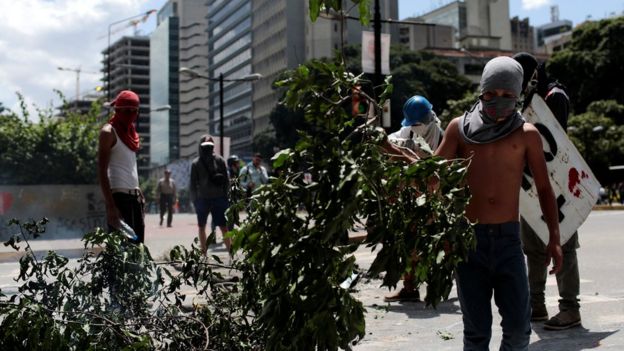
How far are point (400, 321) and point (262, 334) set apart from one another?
313cm

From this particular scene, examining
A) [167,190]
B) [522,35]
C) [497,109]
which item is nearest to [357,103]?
[497,109]

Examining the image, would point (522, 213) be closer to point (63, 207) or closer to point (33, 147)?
point (63, 207)

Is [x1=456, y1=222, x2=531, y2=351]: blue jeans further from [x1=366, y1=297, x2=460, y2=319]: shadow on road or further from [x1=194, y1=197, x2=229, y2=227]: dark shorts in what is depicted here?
[x1=194, y1=197, x2=229, y2=227]: dark shorts

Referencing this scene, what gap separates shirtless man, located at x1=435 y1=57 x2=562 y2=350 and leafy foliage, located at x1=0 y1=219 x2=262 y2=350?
1.04 m

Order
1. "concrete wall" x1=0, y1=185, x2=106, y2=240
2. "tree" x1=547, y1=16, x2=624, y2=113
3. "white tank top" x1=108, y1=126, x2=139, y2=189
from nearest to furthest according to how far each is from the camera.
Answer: "white tank top" x1=108, y1=126, x2=139, y2=189 < "concrete wall" x1=0, y1=185, x2=106, y2=240 < "tree" x1=547, y1=16, x2=624, y2=113

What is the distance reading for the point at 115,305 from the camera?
158 inches

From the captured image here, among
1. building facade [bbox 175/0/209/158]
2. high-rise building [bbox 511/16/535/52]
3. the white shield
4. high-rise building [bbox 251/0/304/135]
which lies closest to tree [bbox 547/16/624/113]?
high-rise building [bbox 251/0/304/135]

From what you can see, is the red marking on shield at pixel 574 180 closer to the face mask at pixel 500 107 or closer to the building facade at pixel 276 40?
the face mask at pixel 500 107

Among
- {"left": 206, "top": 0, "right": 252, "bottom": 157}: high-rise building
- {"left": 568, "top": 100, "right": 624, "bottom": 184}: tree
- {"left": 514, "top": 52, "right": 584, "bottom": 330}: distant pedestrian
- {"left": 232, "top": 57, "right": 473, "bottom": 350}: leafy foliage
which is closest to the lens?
{"left": 232, "top": 57, "right": 473, "bottom": 350}: leafy foliage

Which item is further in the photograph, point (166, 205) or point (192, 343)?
point (166, 205)

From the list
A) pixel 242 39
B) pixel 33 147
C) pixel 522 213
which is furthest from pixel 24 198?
pixel 242 39

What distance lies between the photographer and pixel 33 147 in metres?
26.2

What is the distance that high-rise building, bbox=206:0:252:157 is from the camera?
456 ft

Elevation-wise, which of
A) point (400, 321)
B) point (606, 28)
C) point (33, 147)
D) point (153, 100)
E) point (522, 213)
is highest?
point (153, 100)
